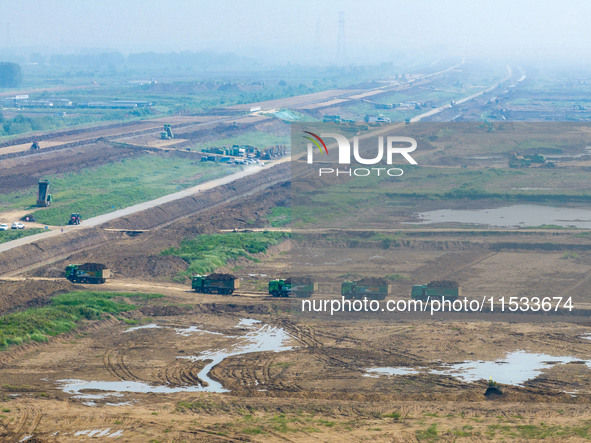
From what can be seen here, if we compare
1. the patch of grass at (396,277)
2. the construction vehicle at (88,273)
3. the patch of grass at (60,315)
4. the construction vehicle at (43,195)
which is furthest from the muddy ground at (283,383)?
the construction vehicle at (43,195)

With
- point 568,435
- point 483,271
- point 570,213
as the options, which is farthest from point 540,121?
point 568,435

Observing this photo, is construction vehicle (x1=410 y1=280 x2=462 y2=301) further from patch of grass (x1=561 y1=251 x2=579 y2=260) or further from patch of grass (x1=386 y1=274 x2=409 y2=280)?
patch of grass (x1=561 y1=251 x2=579 y2=260)

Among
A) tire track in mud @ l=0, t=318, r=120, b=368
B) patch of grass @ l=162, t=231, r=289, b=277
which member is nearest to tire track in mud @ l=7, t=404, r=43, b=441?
tire track in mud @ l=0, t=318, r=120, b=368

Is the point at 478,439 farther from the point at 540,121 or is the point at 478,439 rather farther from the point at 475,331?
the point at 540,121

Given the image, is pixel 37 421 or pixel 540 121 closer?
pixel 37 421

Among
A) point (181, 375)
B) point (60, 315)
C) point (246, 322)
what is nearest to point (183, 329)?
point (246, 322)

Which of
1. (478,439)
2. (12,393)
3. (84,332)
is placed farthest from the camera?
(84,332)

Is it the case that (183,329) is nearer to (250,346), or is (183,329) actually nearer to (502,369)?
(250,346)
